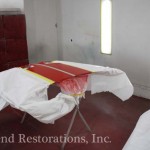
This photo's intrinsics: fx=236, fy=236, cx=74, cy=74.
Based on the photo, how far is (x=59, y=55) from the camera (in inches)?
181

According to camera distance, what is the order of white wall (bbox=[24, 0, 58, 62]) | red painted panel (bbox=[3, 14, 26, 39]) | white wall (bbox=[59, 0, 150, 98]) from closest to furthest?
1. white wall (bbox=[59, 0, 150, 98])
2. red painted panel (bbox=[3, 14, 26, 39])
3. white wall (bbox=[24, 0, 58, 62])

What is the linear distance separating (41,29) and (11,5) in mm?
825

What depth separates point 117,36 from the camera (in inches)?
134

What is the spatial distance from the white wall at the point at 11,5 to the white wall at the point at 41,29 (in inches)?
13.8

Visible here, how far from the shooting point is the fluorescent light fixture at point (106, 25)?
343 centimetres

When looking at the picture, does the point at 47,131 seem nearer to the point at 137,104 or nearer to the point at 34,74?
the point at 34,74

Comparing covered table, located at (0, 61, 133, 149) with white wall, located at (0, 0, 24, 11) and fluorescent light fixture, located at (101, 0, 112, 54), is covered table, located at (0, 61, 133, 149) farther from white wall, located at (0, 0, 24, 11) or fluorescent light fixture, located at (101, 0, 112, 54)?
white wall, located at (0, 0, 24, 11)

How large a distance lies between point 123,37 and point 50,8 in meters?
1.64

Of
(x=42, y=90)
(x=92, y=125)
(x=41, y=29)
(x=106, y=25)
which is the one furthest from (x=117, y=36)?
(x=42, y=90)

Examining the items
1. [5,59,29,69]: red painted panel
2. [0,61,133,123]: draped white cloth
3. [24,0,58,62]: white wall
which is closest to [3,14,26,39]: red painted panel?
[5,59,29,69]: red painted panel

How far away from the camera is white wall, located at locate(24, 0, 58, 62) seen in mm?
4141

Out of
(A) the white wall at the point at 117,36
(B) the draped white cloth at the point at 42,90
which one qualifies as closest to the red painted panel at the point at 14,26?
(A) the white wall at the point at 117,36

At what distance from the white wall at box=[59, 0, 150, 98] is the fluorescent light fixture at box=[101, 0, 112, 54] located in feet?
0.27

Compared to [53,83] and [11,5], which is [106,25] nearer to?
[11,5]
